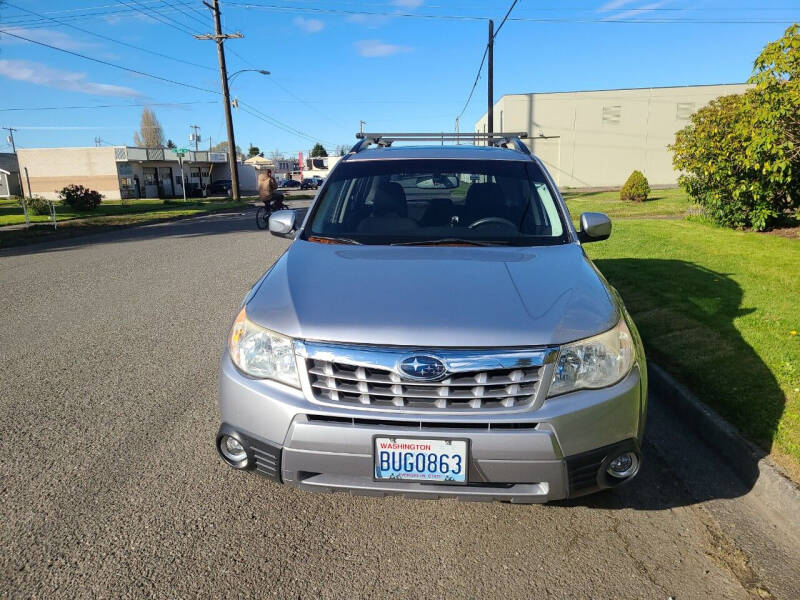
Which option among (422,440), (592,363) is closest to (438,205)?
(592,363)

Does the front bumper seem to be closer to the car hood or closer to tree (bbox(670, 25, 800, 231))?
the car hood

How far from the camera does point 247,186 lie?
235ft

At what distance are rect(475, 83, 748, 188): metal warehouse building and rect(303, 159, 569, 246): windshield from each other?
3769 cm

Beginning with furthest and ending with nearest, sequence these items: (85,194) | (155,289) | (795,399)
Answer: (85,194), (155,289), (795,399)

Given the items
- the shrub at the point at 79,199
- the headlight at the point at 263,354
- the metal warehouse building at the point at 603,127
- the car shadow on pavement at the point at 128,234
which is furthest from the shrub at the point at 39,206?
the metal warehouse building at the point at 603,127

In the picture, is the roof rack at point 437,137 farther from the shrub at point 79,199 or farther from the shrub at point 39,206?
the shrub at point 79,199

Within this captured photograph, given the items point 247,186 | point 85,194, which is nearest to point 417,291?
point 85,194

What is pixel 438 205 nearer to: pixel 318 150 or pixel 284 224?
pixel 284 224

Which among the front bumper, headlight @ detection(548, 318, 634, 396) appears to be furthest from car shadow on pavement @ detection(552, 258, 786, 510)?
headlight @ detection(548, 318, 634, 396)

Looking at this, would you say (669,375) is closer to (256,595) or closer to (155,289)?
(256,595)

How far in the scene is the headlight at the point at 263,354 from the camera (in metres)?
2.39

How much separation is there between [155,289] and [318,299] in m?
A: 6.19

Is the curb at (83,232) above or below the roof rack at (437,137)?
below

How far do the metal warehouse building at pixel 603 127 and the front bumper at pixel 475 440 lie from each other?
39.5 meters
